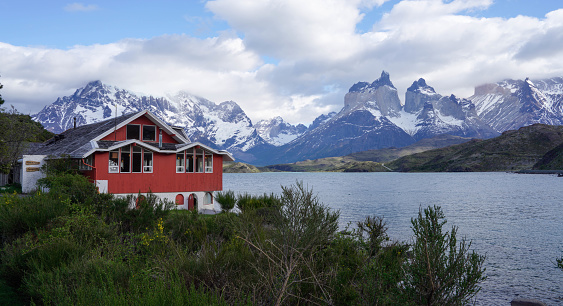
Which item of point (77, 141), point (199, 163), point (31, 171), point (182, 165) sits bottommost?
point (31, 171)

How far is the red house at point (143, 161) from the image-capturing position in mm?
32750

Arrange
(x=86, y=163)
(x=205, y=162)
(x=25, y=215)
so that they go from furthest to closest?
(x=205, y=162) → (x=86, y=163) → (x=25, y=215)

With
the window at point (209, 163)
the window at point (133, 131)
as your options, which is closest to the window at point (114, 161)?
the window at point (133, 131)

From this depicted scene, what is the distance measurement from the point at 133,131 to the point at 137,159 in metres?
4.39

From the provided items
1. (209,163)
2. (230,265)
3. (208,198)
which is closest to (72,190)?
(230,265)

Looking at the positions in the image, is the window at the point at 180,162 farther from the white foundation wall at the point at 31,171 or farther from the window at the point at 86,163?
the white foundation wall at the point at 31,171

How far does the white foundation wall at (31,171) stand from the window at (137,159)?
9577 mm

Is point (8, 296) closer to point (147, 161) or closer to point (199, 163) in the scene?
point (147, 161)

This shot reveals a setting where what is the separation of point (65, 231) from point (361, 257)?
991 cm

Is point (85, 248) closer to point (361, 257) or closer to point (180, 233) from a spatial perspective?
point (180, 233)

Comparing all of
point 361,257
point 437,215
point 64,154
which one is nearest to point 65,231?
point 361,257

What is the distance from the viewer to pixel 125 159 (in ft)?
111

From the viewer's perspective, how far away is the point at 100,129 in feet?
124

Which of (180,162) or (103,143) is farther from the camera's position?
(180,162)
